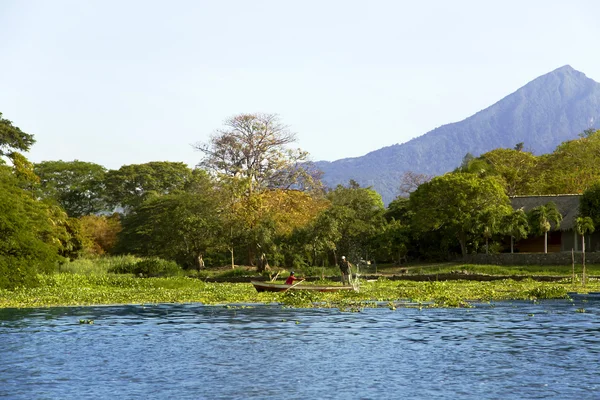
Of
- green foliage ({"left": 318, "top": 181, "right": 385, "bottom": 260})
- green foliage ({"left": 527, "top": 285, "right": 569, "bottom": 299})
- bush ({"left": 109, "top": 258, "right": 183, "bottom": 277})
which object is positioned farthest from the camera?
green foliage ({"left": 318, "top": 181, "right": 385, "bottom": 260})

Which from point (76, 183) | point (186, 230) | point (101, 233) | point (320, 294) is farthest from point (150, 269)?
point (76, 183)

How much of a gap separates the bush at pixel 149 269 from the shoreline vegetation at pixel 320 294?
1.98 metres

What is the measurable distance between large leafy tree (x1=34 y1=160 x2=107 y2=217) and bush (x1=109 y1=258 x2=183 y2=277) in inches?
1902

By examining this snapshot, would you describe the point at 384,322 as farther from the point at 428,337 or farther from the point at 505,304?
the point at 505,304

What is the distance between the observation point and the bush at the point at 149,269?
64.3 metres

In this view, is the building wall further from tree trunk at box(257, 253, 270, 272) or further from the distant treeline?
tree trunk at box(257, 253, 270, 272)

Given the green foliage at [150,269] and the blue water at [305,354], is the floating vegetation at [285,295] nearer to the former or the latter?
the blue water at [305,354]

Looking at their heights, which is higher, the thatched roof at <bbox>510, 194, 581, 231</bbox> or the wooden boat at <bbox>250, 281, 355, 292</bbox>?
the thatched roof at <bbox>510, 194, 581, 231</bbox>

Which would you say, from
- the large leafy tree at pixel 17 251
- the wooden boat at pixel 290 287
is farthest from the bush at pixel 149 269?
the wooden boat at pixel 290 287

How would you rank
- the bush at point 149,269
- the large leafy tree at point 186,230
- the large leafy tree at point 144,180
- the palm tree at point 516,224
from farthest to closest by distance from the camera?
the large leafy tree at point 144,180
the large leafy tree at point 186,230
the palm tree at point 516,224
the bush at point 149,269

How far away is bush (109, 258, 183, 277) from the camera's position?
64.3 m

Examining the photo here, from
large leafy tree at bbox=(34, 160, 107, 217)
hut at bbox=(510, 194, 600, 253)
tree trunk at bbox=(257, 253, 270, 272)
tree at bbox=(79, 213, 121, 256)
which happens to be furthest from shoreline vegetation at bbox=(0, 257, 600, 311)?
large leafy tree at bbox=(34, 160, 107, 217)

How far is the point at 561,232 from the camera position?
70.8 m

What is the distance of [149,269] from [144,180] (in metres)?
49.0
